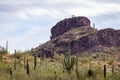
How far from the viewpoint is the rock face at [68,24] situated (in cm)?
13012

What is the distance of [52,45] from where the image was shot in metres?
111

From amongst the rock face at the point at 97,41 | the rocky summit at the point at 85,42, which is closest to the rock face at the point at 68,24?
the rocky summit at the point at 85,42

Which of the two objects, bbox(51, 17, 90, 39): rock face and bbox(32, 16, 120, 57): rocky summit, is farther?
bbox(51, 17, 90, 39): rock face

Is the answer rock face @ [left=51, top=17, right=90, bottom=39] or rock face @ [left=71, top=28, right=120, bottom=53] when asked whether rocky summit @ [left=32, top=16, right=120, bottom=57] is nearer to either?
rock face @ [left=71, top=28, right=120, bottom=53]

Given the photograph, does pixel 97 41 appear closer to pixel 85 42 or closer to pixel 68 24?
pixel 85 42

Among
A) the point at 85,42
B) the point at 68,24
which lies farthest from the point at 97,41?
the point at 68,24

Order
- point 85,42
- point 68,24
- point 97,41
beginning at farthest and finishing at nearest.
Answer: point 68,24 < point 85,42 < point 97,41

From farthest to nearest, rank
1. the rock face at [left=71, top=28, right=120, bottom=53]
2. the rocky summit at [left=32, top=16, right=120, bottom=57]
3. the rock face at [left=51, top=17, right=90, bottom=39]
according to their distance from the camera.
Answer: the rock face at [left=51, top=17, right=90, bottom=39] → the rock face at [left=71, top=28, right=120, bottom=53] → the rocky summit at [left=32, top=16, right=120, bottom=57]

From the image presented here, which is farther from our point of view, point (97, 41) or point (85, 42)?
point (85, 42)

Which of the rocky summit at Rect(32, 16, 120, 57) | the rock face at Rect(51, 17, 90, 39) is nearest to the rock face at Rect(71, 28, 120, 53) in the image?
the rocky summit at Rect(32, 16, 120, 57)

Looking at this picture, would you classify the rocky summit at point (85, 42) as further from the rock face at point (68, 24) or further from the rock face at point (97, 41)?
the rock face at point (68, 24)

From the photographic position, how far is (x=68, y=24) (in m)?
131

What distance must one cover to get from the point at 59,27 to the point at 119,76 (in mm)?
94263

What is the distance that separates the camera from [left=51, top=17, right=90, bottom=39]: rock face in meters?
130
